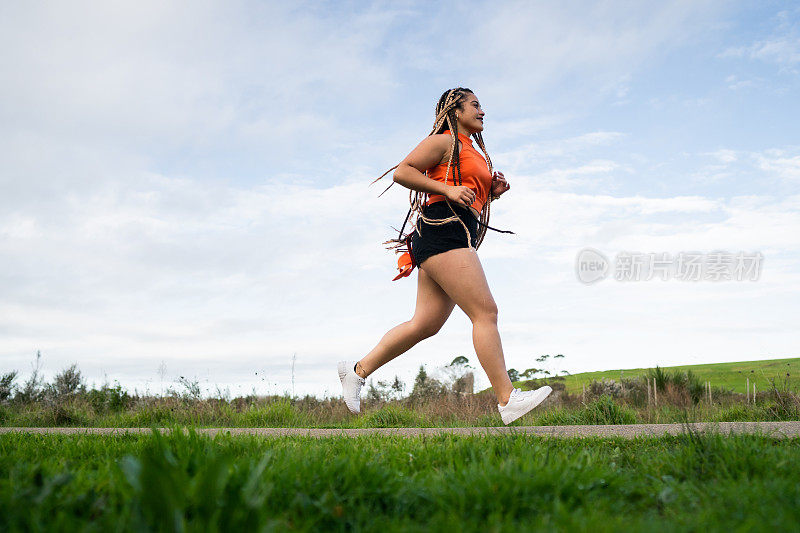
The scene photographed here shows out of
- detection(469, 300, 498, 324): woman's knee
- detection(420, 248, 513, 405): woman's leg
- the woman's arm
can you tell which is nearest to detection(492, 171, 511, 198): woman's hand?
the woman's arm

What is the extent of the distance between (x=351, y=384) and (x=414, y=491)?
138 inches

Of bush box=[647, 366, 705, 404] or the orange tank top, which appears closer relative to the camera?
the orange tank top

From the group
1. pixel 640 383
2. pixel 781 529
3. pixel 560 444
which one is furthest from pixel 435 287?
pixel 640 383

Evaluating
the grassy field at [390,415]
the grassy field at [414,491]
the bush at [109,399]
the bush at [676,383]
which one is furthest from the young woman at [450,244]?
the bush at [676,383]

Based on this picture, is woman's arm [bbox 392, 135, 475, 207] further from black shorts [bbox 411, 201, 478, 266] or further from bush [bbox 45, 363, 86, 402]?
bush [bbox 45, 363, 86, 402]

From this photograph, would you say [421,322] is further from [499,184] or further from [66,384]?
[66,384]

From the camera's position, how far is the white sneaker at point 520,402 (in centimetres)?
439

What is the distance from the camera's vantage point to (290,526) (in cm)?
160

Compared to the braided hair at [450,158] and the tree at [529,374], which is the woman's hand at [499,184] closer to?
the braided hair at [450,158]

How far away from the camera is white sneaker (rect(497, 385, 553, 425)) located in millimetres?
4387

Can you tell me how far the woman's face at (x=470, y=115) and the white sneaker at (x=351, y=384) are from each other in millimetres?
2345

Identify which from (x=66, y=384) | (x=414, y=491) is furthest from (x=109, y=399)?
(x=414, y=491)

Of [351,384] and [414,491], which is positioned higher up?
[351,384]

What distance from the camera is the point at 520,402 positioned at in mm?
4398
